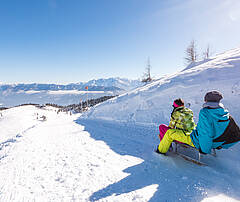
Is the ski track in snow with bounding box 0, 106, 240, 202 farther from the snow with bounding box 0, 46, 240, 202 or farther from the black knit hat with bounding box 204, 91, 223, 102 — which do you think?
the black knit hat with bounding box 204, 91, 223, 102

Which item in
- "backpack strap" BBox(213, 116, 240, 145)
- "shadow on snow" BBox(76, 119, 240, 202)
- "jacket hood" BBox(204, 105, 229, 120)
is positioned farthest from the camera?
"backpack strap" BBox(213, 116, 240, 145)

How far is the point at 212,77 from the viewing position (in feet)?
26.3

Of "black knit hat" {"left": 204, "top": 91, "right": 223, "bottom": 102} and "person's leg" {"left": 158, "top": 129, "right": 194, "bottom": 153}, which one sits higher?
"black knit hat" {"left": 204, "top": 91, "right": 223, "bottom": 102}

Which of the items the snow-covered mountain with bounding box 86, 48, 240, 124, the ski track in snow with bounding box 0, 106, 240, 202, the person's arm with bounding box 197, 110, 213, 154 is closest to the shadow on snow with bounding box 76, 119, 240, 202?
the ski track in snow with bounding box 0, 106, 240, 202

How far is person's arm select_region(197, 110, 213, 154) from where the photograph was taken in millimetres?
2736

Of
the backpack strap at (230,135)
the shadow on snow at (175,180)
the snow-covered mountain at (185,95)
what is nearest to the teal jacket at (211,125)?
the backpack strap at (230,135)

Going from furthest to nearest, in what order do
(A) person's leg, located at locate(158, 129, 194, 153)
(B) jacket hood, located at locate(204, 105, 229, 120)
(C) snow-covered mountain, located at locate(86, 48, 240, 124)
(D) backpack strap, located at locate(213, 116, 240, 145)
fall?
(C) snow-covered mountain, located at locate(86, 48, 240, 124) < (A) person's leg, located at locate(158, 129, 194, 153) < (D) backpack strap, located at locate(213, 116, 240, 145) < (B) jacket hood, located at locate(204, 105, 229, 120)

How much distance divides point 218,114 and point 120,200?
2.67 meters

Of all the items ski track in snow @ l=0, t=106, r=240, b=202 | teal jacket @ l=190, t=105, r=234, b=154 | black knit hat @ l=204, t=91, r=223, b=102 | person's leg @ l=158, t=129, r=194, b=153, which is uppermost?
black knit hat @ l=204, t=91, r=223, b=102

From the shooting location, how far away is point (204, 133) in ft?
9.14

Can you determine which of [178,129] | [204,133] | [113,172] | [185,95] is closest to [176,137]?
[178,129]

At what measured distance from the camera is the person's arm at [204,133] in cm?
274

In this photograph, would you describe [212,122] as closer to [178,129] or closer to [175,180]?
[178,129]

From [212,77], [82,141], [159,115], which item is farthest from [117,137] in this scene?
[212,77]
